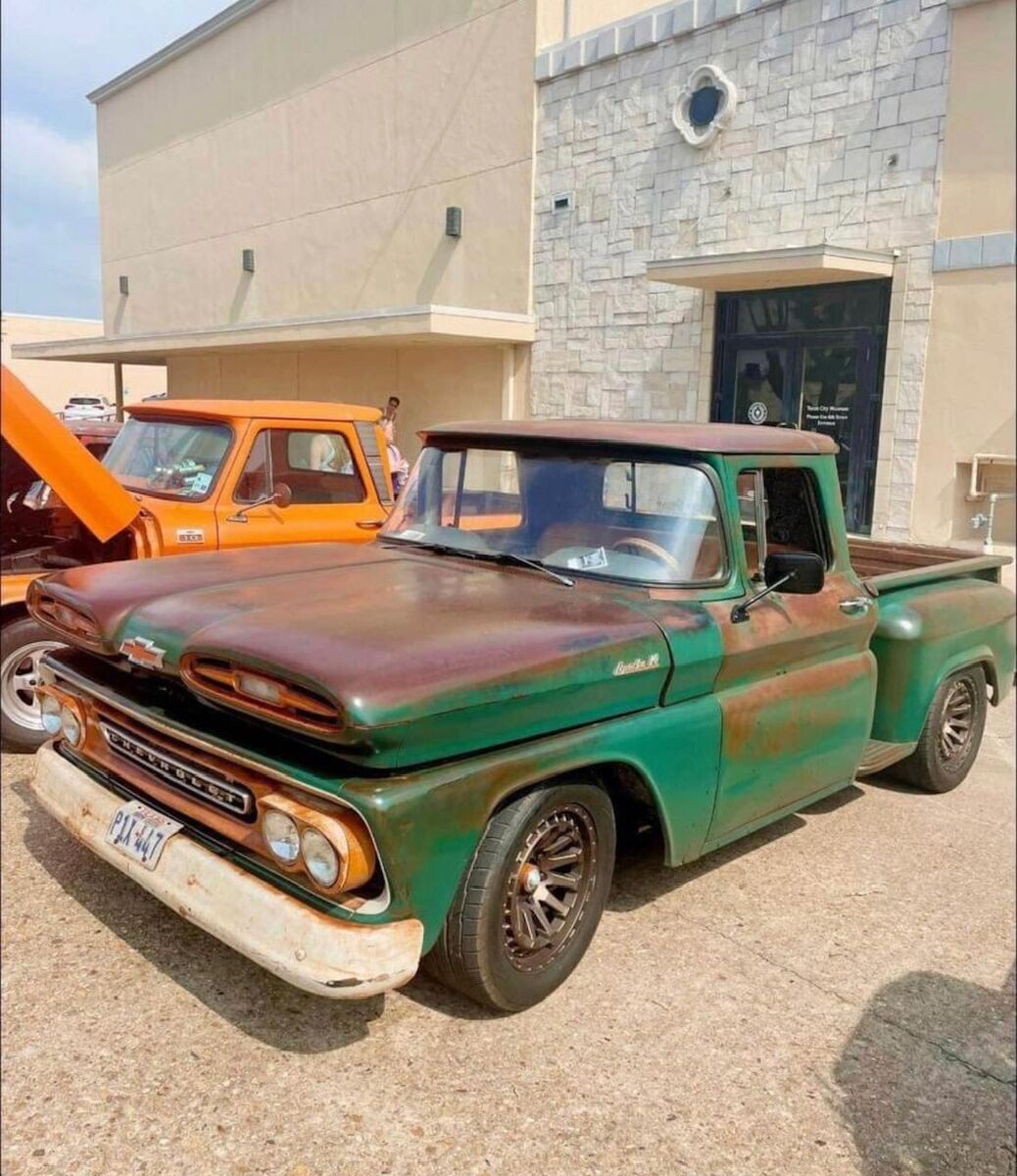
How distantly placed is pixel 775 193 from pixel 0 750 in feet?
31.6

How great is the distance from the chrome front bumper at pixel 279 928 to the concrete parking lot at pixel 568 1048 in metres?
0.34

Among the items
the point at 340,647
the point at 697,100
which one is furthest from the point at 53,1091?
the point at 697,100

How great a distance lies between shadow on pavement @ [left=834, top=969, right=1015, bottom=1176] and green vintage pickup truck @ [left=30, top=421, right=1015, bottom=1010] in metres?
0.77

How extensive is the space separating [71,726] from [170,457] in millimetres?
2820

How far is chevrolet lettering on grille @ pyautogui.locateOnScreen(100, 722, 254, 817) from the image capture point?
2.86 meters

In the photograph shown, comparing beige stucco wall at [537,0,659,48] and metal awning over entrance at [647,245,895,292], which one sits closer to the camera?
metal awning over entrance at [647,245,895,292]

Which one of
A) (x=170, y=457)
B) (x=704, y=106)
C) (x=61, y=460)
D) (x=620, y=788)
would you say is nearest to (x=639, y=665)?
(x=620, y=788)

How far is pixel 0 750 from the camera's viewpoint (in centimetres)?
506

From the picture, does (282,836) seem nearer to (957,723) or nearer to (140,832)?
(140,832)

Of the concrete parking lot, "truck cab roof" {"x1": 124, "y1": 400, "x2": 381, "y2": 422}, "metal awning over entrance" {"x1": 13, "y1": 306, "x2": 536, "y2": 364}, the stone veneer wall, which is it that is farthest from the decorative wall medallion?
the concrete parking lot

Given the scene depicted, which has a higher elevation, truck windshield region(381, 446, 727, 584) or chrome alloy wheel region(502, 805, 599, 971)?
truck windshield region(381, 446, 727, 584)

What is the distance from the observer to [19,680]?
4969 mm

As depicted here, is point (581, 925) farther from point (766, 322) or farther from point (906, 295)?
point (766, 322)

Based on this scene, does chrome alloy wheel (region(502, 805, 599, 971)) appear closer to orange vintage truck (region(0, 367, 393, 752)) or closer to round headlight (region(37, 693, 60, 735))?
round headlight (region(37, 693, 60, 735))
